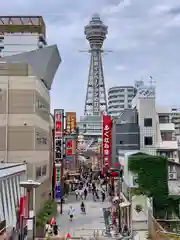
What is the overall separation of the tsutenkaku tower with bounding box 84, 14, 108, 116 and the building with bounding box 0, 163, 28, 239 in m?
159

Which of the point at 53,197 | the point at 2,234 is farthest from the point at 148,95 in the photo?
the point at 2,234

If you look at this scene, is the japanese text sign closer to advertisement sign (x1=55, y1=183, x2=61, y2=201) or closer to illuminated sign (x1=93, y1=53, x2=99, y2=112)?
advertisement sign (x1=55, y1=183, x2=61, y2=201)

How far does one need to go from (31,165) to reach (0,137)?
2410 millimetres

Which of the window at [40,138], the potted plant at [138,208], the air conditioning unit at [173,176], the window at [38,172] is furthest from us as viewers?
the air conditioning unit at [173,176]

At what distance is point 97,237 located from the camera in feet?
70.5

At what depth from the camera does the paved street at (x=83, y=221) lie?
933 inches

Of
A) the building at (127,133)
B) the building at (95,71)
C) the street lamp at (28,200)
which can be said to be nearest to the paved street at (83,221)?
the street lamp at (28,200)

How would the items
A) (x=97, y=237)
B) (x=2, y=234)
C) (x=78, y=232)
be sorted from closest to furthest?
1. (x=2, y=234)
2. (x=97, y=237)
3. (x=78, y=232)

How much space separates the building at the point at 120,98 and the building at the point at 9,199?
134 meters

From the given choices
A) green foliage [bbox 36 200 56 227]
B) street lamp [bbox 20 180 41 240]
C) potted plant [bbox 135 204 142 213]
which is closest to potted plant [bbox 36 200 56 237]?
green foliage [bbox 36 200 56 227]

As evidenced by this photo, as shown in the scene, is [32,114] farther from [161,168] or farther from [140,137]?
[140,137]

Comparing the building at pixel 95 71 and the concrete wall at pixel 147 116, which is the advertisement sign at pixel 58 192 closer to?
the concrete wall at pixel 147 116

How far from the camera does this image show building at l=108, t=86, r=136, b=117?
15138 centimetres

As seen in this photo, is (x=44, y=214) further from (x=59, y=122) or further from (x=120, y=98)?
(x=120, y=98)
